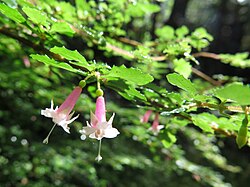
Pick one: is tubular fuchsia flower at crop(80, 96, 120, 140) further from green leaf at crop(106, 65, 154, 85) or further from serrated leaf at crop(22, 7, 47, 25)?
serrated leaf at crop(22, 7, 47, 25)

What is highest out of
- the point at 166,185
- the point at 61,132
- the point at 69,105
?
the point at 166,185

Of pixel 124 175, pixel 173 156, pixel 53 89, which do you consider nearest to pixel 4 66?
pixel 53 89

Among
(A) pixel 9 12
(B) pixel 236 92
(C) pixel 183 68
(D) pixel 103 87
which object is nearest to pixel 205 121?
(C) pixel 183 68

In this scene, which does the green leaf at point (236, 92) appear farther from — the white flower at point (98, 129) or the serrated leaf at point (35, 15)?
the serrated leaf at point (35, 15)

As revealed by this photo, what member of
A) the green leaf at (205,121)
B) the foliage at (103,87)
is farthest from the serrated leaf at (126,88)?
the green leaf at (205,121)

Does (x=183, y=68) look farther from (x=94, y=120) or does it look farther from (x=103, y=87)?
(x=94, y=120)

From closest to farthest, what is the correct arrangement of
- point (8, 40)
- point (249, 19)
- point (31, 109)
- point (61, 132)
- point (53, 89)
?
1. point (8, 40)
2. point (53, 89)
3. point (31, 109)
4. point (61, 132)
5. point (249, 19)

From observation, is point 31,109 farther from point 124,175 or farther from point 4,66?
point 124,175
